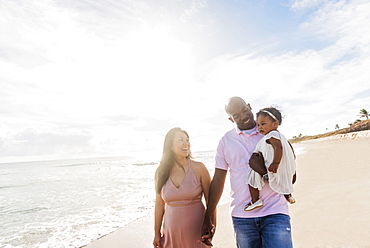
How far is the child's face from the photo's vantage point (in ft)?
8.69

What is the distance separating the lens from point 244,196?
2607 mm

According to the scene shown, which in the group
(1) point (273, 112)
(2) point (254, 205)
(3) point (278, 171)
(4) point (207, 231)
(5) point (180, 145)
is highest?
(1) point (273, 112)

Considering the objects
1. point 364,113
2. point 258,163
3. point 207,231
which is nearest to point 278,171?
point 258,163

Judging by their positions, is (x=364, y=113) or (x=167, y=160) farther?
(x=364, y=113)

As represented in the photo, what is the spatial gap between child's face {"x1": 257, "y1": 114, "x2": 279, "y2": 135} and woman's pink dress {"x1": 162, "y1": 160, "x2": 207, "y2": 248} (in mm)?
1035

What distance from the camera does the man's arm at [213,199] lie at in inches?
116

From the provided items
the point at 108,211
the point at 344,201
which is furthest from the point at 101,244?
the point at 344,201

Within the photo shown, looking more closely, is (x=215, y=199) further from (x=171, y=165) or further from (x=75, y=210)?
(x=75, y=210)

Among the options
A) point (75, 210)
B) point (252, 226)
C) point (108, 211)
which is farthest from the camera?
point (75, 210)

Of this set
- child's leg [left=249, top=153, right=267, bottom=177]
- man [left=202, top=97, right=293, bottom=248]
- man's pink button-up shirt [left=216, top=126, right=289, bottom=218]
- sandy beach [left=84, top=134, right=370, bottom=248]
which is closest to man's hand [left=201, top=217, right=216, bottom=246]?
man [left=202, top=97, right=293, bottom=248]

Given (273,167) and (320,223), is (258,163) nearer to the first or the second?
(273,167)

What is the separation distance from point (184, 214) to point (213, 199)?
0.41 meters

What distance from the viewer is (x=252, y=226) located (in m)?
2.50

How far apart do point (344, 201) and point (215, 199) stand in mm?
5319
